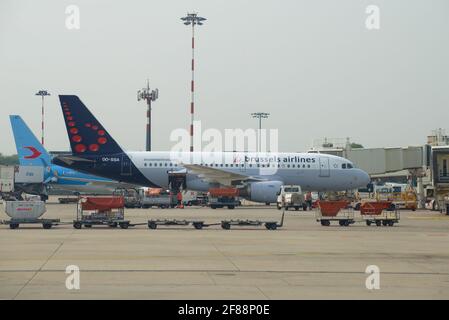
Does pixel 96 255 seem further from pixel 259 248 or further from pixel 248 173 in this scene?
pixel 248 173

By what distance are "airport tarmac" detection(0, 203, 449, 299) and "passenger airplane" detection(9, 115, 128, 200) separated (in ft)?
130

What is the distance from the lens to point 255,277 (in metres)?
19.1

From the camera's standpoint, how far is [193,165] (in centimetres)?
6906

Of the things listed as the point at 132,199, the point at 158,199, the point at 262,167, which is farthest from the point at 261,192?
the point at 132,199

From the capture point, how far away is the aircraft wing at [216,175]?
227 ft

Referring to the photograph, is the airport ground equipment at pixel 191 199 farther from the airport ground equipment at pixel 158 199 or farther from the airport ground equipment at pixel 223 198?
the airport ground equipment at pixel 223 198

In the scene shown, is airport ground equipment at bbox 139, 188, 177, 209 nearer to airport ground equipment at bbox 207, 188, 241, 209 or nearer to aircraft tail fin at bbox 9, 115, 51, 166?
airport ground equipment at bbox 207, 188, 241, 209

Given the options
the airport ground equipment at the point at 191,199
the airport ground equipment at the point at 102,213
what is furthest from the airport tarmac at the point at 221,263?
the airport ground equipment at the point at 191,199

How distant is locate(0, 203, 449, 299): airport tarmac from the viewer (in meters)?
16.7

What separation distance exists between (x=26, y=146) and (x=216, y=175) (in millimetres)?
22189

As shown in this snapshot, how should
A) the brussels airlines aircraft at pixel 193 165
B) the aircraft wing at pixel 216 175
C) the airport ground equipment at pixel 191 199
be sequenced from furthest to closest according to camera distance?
1. the airport ground equipment at pixel 191 199
2. the brussels airlines aircraft at pixel 193 165
3. the aircraft wing at pixel 216 175

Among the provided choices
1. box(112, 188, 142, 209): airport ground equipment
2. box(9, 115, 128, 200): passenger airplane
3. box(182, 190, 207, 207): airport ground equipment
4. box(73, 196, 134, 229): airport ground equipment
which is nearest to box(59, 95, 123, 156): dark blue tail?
box(112, 188, 142, 209): airport ground equipment

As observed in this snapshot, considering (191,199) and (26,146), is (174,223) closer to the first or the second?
(191,199)
